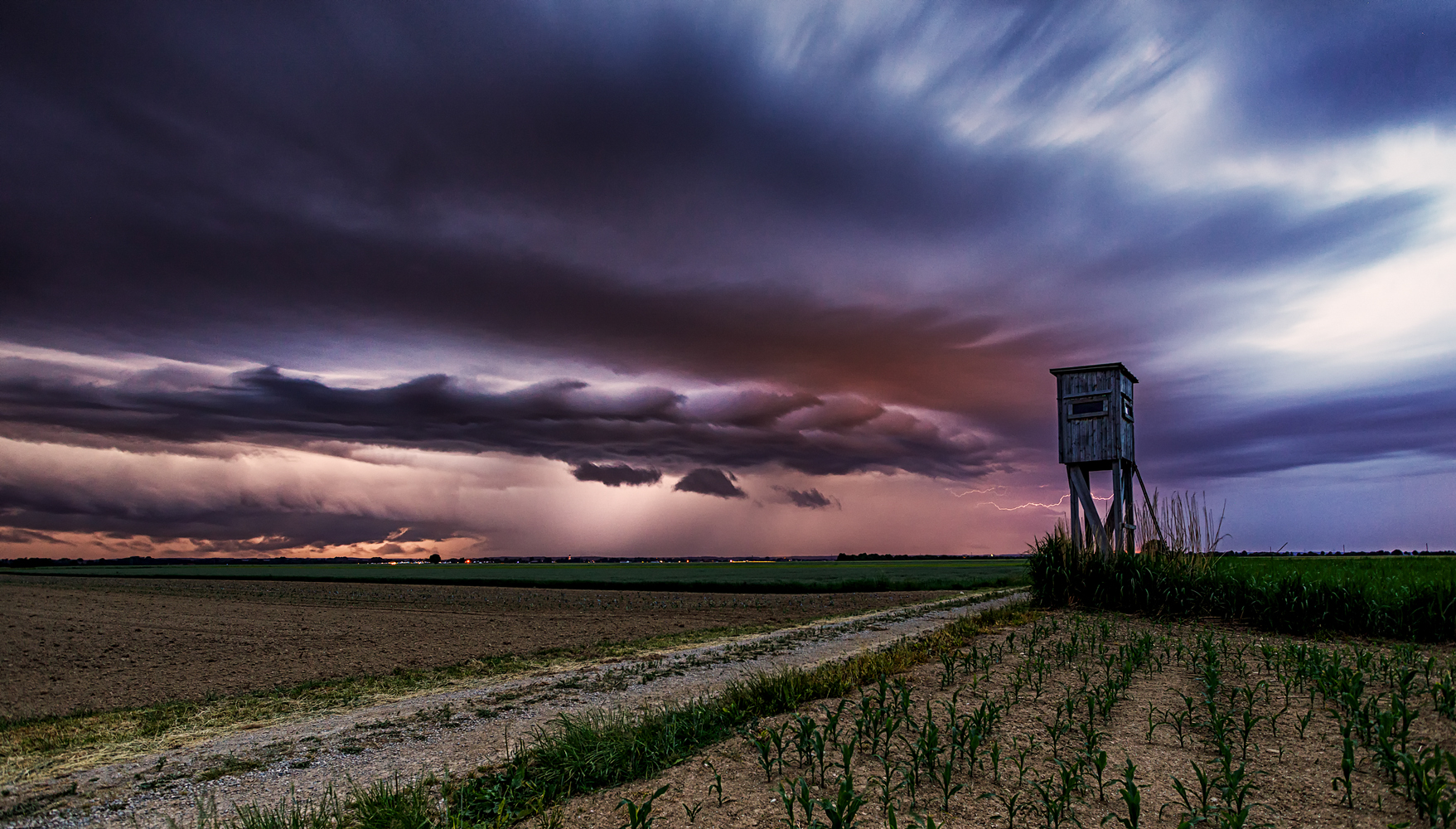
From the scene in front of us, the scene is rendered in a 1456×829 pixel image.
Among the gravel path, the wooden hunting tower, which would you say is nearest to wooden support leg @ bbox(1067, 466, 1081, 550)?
the wooden hunting tower

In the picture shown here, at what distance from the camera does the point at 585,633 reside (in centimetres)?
2186

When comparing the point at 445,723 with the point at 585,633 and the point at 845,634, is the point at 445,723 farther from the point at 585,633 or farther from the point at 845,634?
the point at 585,633

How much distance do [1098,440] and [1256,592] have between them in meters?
6.05

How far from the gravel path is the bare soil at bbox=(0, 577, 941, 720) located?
227 inches

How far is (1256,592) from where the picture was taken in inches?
536

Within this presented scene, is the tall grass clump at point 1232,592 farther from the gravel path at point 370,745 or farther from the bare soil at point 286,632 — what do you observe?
the bare soil at point 286,632

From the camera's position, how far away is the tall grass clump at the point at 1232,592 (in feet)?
39.8

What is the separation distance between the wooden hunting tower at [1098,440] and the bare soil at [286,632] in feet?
32.2

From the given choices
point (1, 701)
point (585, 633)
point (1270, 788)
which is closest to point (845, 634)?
point (585, 633)

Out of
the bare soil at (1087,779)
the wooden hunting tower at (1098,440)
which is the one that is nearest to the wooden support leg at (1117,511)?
the wooden hunting tower at (1098,440)

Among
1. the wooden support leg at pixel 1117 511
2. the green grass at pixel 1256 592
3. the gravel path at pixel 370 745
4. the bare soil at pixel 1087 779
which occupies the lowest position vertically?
the gravel path at pixel 370 745

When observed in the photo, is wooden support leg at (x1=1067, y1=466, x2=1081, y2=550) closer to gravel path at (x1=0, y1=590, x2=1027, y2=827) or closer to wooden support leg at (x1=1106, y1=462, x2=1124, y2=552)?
wooden support leg at (x1=1106, y1=462, x2=1124, y2=552)

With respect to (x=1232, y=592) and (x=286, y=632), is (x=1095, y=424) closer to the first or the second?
(x=1232, y=592)

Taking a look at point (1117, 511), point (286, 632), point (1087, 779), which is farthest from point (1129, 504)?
point (286, 632)
